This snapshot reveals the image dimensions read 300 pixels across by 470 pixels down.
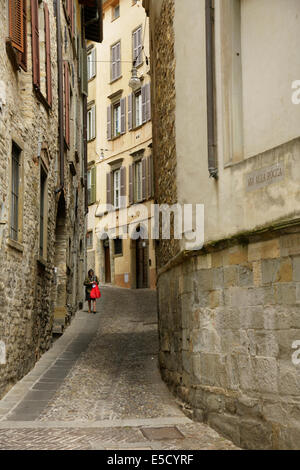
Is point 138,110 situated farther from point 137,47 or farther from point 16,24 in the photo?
point 16,24

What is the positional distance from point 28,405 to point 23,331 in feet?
5.32

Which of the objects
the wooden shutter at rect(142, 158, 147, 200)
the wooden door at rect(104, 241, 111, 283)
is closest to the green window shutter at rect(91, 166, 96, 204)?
the wooden door at rect(104, 241, 111, 283)

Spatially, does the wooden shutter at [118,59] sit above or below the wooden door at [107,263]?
above

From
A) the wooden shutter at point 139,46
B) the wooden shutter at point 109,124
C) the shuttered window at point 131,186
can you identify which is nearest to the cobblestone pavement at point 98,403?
the shuttered window at point 131,186

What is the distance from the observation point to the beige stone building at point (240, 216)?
19.4ft

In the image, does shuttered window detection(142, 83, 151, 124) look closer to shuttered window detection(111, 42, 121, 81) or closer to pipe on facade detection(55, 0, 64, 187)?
shuttered window detection(111, 42, 121, 81)

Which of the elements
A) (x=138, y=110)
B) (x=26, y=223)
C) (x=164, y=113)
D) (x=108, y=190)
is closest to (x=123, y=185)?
(x=108, y=190)

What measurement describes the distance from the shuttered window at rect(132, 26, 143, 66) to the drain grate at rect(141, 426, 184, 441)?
823 inches

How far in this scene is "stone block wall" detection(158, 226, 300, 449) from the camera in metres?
5.77

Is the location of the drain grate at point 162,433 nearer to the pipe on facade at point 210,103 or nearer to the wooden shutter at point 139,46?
the pipe on facade at point 210,103

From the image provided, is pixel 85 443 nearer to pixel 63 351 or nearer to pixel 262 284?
pixel 262 284

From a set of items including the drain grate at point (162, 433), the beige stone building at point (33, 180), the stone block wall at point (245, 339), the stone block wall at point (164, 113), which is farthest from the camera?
the stone block wall at point (164, 113)

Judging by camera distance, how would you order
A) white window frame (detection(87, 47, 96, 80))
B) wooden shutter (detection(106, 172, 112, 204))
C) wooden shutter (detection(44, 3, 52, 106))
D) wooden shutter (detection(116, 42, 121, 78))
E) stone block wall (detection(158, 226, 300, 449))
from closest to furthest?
stone block wall (detection(158, 226, 300, 449))
wooden shutter (detection(44, 3, 52, 106))
wooden shutter (detection(106, 172, 112, 204))
wooden shutter (detection(116, 42, 121, 78))
white window frame (detection(87, 47, 96, 80))

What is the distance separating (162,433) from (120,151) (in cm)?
2111
